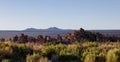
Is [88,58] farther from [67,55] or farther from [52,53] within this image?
[52,53]

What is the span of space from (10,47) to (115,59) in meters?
6.32

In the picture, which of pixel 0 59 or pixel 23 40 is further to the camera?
pixel 23 40

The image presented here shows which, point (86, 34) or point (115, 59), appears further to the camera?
point (86, 34)

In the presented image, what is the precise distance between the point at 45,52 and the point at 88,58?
4122 millimetres

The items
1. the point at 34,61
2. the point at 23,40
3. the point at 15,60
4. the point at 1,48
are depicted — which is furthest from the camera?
the point at 23,40

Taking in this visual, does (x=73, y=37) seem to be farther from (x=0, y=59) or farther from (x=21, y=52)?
(x=0, y=59)

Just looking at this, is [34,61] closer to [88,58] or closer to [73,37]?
[88,58]

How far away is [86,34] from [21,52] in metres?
21.3

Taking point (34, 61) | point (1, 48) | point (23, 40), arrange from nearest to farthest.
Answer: point (34, 61) → point (1, 48) → point (23, 40)

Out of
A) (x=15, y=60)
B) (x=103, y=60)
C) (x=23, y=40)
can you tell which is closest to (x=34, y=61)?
(x=15, y=60)

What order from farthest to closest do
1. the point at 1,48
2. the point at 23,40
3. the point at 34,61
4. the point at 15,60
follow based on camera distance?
the point at 23,40
the point at 1,48
the point at 15,60
the point at 34,61

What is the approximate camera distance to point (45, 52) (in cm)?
2234

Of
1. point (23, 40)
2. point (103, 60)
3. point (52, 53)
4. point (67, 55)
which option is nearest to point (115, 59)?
point (103, 60)

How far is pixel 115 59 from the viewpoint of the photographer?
19.2 m
